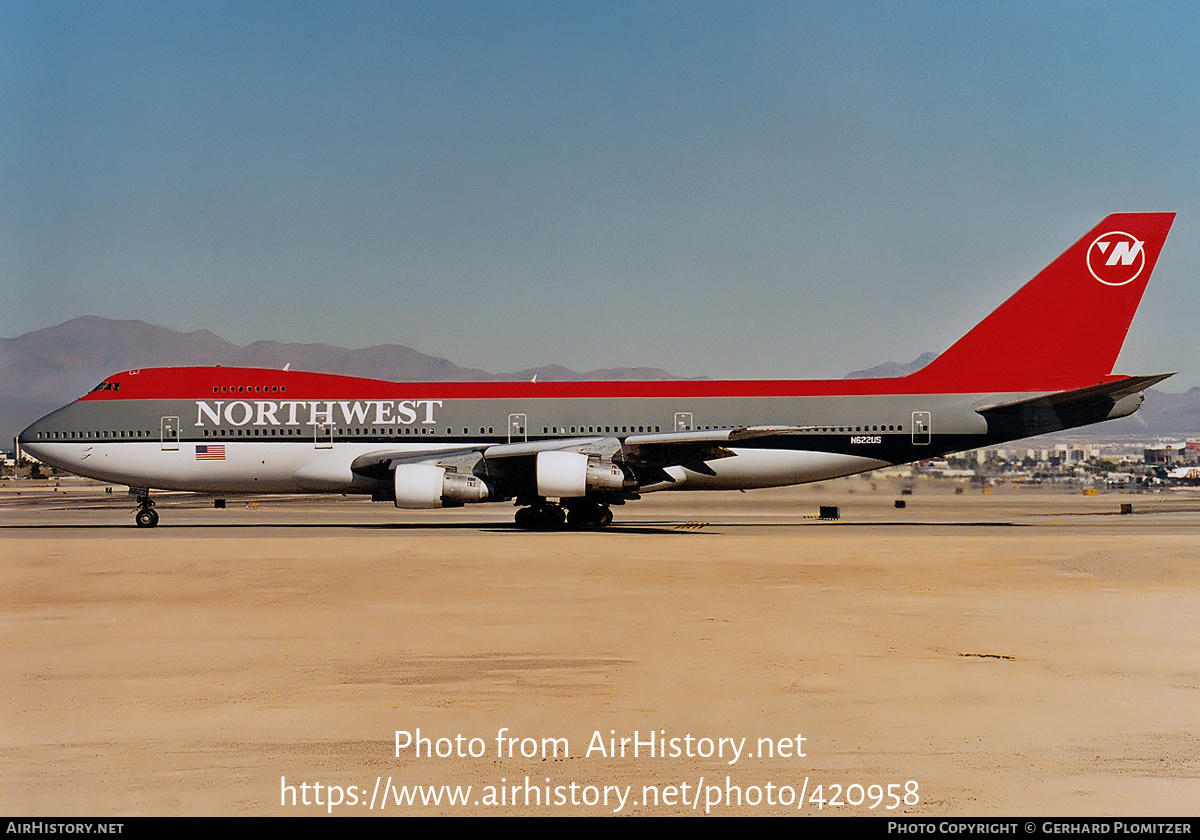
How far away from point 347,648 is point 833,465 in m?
19.5

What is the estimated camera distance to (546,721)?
672 centimetres

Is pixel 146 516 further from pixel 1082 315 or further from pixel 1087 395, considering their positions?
pixel 1082 315

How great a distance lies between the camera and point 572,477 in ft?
79.3

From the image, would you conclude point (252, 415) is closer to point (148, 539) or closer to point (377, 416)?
point (377, 416)

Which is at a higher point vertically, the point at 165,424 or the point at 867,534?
the point at 165,424

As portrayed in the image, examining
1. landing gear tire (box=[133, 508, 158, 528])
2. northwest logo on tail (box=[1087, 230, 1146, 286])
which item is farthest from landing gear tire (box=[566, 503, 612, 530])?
northwest logo on tail (box=[1087, 230, 1146, 286])

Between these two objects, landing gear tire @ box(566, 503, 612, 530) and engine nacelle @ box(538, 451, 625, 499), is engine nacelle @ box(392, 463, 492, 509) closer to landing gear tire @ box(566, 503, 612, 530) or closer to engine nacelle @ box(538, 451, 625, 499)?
engine nacelle @ box(538, 451, 625, 499)

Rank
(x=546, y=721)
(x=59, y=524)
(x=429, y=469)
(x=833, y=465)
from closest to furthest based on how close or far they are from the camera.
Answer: (x=546, y=721), (x=429, y=469), (x=833, y=465), (x=59, y=524)

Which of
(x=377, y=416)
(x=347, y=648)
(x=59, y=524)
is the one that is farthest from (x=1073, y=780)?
(x=59, y=524)

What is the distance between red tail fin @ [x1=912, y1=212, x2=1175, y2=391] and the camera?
27.2 meters

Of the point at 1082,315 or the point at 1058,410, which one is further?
the point at 1082,315

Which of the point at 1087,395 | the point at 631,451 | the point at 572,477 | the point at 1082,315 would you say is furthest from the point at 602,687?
the point at 1082,315

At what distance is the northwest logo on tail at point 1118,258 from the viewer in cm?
2722

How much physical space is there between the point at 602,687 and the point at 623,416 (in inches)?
764
